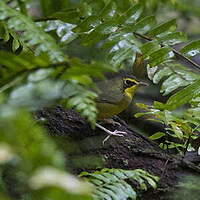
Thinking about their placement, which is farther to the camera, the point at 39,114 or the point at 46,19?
the point at 39,114

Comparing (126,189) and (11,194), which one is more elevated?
(11,194)

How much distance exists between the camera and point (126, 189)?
1558mm

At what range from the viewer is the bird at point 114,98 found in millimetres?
2424

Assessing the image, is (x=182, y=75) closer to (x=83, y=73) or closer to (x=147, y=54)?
(x=147, y=54)

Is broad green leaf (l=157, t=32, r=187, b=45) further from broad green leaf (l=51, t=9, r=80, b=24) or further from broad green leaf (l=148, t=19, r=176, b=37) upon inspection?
broad green leaf (l=51, t=9, r=80, b=24)

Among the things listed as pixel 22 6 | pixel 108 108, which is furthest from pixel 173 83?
pixel 22 6

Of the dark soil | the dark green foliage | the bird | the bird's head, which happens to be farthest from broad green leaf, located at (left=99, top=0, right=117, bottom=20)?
the bird's head

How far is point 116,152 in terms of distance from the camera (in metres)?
2.16

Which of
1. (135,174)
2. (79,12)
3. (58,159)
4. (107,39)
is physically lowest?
(135,174)

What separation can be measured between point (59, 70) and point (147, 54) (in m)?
1.00

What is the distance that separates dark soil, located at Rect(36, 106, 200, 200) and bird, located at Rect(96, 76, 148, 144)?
2.5 inches

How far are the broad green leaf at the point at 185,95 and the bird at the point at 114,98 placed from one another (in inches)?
21.0

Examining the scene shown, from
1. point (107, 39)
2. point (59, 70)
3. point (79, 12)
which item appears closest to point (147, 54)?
point (107, 39)

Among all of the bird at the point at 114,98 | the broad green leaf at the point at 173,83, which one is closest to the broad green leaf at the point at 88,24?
the broad green leaf at the point at 173,83
